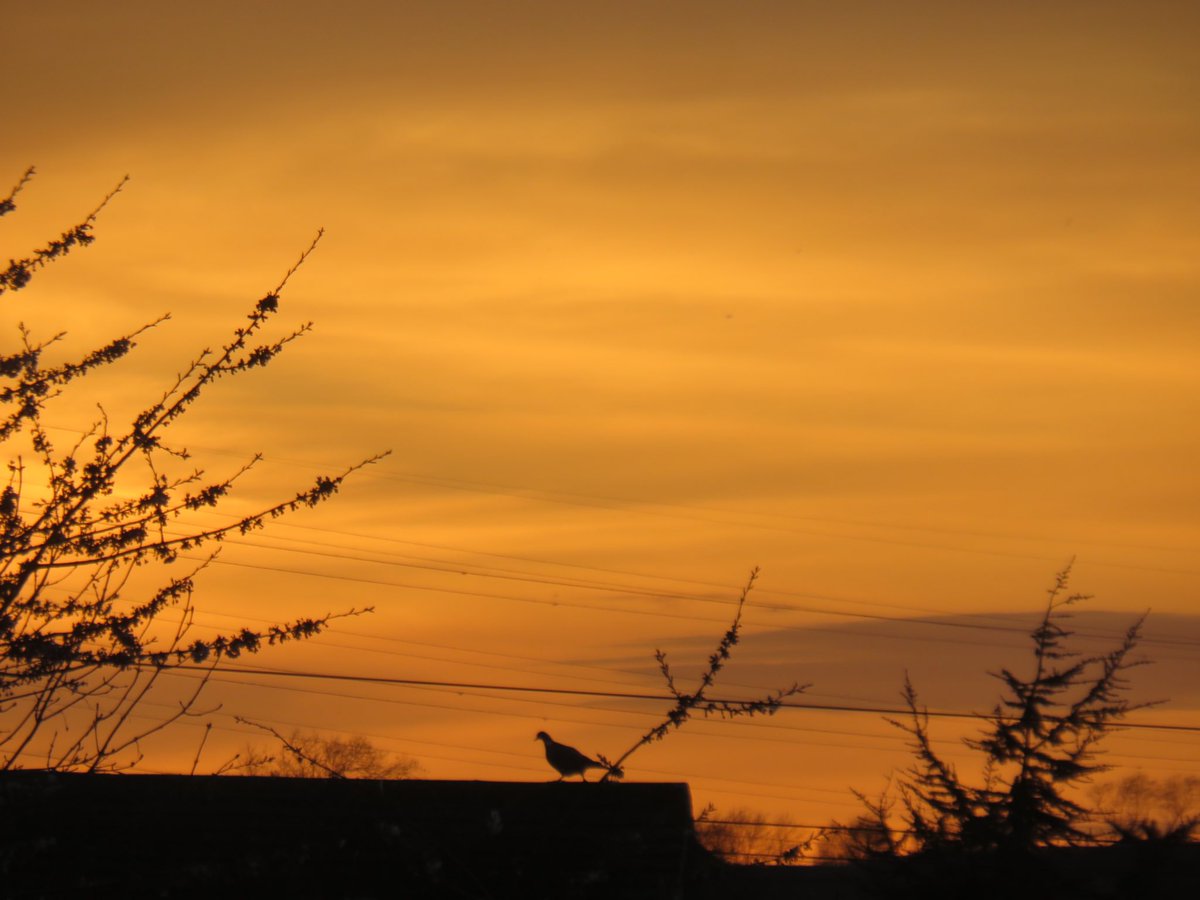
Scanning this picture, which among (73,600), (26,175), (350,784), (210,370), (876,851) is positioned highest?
(26,175)

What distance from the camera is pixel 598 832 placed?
414 inches

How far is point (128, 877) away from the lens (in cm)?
1029

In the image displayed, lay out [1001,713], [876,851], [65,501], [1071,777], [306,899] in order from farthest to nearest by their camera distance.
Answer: [1001,713] < [1071,777] < [876,851] < [306,899] < [65,501]

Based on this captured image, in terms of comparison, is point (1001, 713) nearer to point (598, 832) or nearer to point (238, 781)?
point (598, 832)

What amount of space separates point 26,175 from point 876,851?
28.7ft

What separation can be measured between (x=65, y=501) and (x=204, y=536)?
2.23 ft

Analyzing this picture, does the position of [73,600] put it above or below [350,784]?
above

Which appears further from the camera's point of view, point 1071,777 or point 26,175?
point 1071,777

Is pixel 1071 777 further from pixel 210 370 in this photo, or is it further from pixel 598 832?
pixel 210 370

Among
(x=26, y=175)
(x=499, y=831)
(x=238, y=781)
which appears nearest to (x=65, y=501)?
(x=26, y=175)

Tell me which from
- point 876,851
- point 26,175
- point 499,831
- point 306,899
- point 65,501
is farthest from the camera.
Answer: point 876,851

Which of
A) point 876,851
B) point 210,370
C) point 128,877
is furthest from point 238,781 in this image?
point 210,370

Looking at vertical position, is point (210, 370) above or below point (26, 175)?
below

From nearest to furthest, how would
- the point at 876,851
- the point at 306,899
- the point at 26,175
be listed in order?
the point at 26,175 < the point at 306,899 < the point at 876,851
